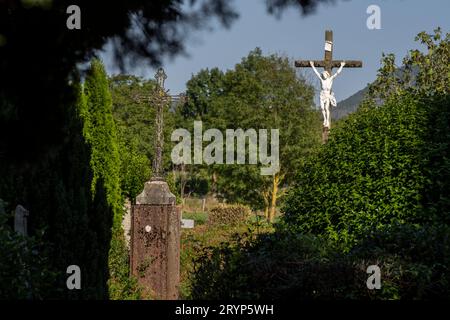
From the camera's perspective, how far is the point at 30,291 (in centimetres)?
532

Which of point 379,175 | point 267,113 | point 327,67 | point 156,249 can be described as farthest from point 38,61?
point 267,113

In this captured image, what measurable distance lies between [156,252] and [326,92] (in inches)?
218

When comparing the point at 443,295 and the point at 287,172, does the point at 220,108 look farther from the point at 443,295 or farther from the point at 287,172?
the point at 443,295

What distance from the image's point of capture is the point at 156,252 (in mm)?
9805

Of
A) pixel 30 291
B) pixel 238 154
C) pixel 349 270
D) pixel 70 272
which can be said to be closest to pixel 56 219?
pixel 70 272

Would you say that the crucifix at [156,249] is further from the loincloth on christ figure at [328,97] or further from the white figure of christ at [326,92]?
the loincloth on christ figure at [328,97]

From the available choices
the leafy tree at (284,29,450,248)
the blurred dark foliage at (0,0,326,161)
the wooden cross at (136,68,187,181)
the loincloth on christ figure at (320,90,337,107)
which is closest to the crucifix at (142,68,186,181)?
the wooden cross at (136,68,187,181)

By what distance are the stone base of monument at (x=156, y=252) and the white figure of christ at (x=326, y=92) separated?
4.68 metres

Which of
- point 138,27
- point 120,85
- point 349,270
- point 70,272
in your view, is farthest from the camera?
point 120,85

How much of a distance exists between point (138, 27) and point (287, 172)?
72.3ft

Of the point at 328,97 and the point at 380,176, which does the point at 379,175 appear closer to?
the point at 380,176

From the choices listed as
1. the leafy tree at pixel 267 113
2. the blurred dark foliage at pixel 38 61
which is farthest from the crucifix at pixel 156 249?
the leafy tree at pixel 267 113

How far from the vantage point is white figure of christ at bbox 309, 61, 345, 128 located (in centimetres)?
1326

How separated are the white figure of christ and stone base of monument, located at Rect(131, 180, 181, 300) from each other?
4.68 m
